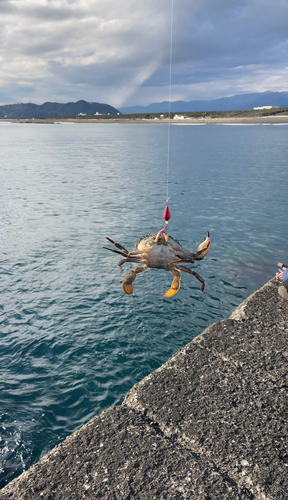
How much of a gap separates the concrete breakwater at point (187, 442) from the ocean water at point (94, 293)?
2486mm

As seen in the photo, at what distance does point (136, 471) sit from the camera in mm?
4312

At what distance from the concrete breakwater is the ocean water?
2.49m

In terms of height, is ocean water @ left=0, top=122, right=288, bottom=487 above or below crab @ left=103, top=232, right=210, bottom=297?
below

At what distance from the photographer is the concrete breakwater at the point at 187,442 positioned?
4.13 metres

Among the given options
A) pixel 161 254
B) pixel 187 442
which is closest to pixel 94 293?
pixel 161 254

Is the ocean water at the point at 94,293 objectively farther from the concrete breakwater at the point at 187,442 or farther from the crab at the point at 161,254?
the crab at the point at 161,254

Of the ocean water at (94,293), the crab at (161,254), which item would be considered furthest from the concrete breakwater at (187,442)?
the ocean water at (94,293)

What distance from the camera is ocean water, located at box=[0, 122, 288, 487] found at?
25.9ft

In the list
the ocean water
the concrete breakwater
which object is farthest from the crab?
the ocean water

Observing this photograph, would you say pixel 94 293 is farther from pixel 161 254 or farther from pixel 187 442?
pixel 187 442

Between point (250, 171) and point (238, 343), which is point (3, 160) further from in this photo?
point (238, 343)

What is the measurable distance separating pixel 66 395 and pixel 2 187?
90.9ft

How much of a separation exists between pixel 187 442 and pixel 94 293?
8.29m

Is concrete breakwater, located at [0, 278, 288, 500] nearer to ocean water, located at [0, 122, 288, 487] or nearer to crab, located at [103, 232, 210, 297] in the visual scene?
crab, located at [103, 232, 210, 297]
